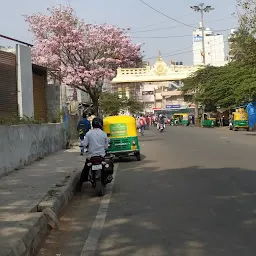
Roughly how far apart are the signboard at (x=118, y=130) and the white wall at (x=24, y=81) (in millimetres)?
3297

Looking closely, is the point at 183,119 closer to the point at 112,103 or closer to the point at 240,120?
the point at 112,103

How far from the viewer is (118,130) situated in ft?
50.9

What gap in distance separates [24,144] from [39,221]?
25.5 feet

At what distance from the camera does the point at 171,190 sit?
30.7 ft

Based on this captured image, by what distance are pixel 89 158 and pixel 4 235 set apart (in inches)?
158

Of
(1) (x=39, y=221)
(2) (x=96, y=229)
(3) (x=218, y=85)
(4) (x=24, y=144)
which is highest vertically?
(3) (x=218, y=85)

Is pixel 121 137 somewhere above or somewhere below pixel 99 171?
above

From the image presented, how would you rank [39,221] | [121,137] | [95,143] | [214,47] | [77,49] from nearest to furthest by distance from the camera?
[39,221] → [95,143] → [121,137] → [77,49] → [214,47]

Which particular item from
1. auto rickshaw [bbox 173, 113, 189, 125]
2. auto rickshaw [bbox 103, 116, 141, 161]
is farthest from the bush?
auto rickshaw [bbox 173, 113, 189, 125]

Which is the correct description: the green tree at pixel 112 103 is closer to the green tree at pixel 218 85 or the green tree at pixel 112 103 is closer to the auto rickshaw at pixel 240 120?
the green tree at pixel 218 85

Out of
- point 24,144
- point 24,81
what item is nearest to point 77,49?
point 24,81

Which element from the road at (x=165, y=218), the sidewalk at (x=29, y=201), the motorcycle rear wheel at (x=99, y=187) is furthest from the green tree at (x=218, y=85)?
the motorcycle rear wheel at (x=99, y=187)

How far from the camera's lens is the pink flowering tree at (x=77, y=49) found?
2794cm

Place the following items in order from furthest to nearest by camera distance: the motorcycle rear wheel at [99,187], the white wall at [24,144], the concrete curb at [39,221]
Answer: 1. the white wall at [24,144]
2. the motorcycle rear wheel at [99,187]
3. the concrete curb at [39,221]
